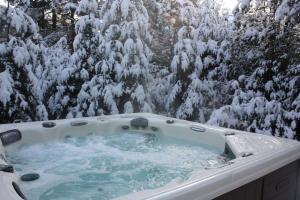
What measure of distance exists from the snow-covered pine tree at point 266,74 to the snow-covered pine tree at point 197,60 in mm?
272

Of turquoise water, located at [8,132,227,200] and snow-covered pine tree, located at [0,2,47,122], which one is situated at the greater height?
snow-covered pine tree, located at [0,2,47,122]

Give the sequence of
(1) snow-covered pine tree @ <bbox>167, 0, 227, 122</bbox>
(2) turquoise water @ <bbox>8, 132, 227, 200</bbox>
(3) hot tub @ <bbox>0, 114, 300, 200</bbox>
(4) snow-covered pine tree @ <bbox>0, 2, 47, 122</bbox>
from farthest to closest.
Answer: (1) snow-covered pine tree @ <bbox>167, 0, 227, 122</bbox> < (4) snow-covered pine tree @ <bbox>0, 2, 47, 122</bbox> < (2) turquoise water @ <bbox>8, 132, 227, 200</bbox> < (3) hot tub @ <bbox>0, 114, 300, 200</bbox>

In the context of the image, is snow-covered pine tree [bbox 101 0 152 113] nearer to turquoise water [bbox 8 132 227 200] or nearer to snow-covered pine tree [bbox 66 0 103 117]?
snow-covered pine tree [bbox 66 0 103 117]

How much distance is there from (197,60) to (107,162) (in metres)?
1.77

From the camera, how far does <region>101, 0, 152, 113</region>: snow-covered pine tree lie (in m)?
3.36

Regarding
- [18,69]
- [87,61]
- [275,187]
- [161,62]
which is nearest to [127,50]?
[87,61]

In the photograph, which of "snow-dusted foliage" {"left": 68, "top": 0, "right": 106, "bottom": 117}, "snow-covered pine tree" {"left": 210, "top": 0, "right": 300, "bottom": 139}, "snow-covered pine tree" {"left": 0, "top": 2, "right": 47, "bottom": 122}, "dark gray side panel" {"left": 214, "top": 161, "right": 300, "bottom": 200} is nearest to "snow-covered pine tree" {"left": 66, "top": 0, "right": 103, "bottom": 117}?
"snow-dusted foliage" {"left": 68, "top": 0, "right": 106, "bottom": 117}

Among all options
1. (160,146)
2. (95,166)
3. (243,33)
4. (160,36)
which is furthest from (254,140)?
(160,36)

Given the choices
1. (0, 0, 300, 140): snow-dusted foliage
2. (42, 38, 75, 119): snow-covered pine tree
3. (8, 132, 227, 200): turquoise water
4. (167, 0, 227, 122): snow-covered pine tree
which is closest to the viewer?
(8, 132, 227, 200): turquoise water

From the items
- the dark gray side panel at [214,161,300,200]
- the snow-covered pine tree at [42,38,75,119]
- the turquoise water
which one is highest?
the snow-covered pine tree at [42,38,75,119]

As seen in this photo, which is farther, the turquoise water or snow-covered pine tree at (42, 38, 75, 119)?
snow-covered pine tree at (42, 38, 75, 119)

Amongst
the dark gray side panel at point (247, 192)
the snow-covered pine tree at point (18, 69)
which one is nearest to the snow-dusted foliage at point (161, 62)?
the snow-covered pine tree at point (18, 69)

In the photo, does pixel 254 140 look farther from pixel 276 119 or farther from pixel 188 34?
pixel 188 34

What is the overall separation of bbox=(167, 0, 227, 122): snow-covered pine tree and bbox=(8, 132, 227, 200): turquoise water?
0.99 m
